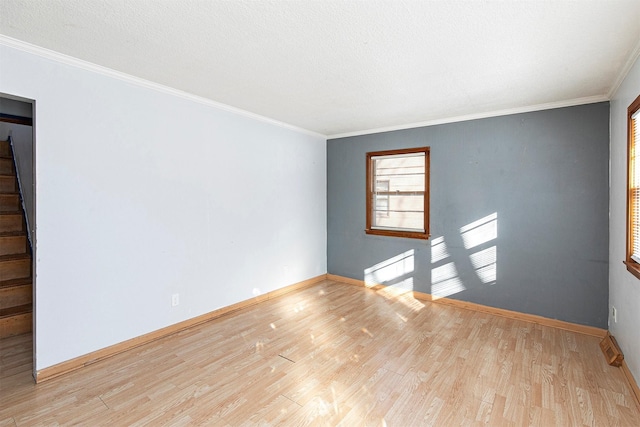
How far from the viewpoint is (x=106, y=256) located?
270cm

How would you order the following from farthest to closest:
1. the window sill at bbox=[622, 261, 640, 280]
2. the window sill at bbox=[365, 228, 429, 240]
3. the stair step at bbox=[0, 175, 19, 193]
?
1. the window sill at bbox=[365, 228, 429, 240]
2. the stair step at bbox=[0, 175, 19, 193]
3. the window sill at bbox=[622, 261, 640, 280]

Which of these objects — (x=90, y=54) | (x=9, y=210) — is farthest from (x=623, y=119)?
(x=9, y=210)

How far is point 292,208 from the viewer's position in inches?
184

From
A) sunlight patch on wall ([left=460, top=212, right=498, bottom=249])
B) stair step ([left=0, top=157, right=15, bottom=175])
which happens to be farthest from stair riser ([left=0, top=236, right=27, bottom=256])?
sunlight patch on wall ([left=460, top=212, right=498, bottom=249])

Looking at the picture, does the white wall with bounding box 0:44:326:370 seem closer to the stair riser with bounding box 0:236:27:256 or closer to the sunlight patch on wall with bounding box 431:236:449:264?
the stair riser with bounding box 0:236:27:256

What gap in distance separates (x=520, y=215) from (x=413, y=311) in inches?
66.1

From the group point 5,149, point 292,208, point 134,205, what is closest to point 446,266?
point 292,208

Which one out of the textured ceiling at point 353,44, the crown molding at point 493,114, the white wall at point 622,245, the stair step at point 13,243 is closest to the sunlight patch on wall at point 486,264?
the white wall at point 622,245

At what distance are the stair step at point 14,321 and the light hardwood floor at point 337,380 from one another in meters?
0.11

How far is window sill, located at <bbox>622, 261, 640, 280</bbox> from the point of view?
2.16m

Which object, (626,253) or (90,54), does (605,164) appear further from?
(90,54)

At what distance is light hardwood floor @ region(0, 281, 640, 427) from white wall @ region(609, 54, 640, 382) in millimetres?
285

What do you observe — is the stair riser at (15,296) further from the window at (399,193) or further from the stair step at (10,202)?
the window at (399,193)

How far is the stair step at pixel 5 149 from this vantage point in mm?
3893
